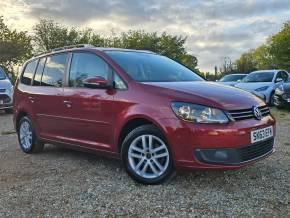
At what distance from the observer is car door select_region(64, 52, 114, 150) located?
5.52m

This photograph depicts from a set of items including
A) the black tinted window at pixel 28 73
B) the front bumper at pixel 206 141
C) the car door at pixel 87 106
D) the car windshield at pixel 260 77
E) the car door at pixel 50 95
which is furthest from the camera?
the car windshield at pixel 260 77

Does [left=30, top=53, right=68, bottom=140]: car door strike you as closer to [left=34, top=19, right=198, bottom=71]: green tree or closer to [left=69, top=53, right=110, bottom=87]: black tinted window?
[left=69, top=53, right=110, bottom=87]: black tinted window

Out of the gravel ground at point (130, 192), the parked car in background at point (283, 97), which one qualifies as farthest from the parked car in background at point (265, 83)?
the gravel ground at point (130, 192)

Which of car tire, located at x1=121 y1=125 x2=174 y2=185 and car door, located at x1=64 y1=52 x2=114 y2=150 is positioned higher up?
car door, located at x1=64 y1=52 x2=114 y2=150

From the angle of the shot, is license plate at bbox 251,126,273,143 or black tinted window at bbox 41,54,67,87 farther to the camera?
black tinted window at bbox 41,54,67,87

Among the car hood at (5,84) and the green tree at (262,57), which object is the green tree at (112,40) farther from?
the car hood at (5,84)

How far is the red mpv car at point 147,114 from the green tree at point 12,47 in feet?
116

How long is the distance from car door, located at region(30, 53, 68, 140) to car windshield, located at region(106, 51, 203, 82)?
0.99m

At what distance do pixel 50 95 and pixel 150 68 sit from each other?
5.20 ft

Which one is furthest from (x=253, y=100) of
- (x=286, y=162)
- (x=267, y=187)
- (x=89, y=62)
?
(x=89, y=62)

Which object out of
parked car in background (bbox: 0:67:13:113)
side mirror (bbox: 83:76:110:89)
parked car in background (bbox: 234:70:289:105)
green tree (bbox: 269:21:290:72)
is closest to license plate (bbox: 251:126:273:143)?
side mirror (bbox: 83:76:110:89)

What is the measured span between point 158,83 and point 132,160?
3.08 feet

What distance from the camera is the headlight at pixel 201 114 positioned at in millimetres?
4684

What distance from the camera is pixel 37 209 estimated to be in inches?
172
